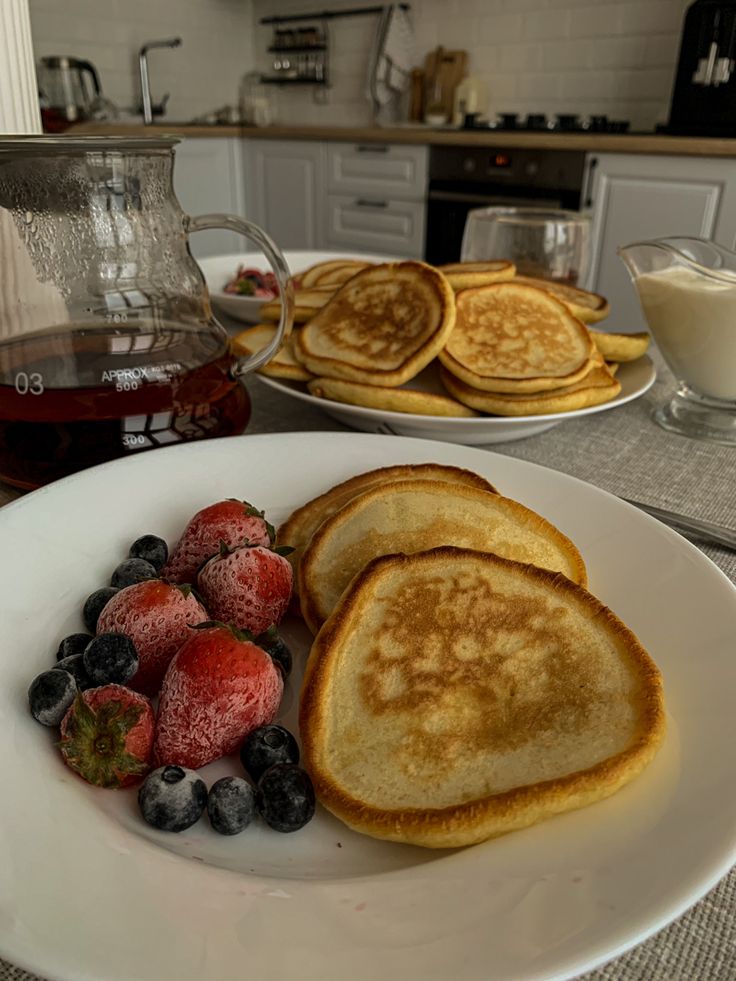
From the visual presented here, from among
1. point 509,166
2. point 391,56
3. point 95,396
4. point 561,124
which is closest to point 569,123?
point 561,124

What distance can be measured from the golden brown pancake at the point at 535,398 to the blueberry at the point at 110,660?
0.54 metres

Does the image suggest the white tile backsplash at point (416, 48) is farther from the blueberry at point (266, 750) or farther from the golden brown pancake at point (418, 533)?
the blueberry at point (266, 750)

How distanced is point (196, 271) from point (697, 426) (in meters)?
0.70

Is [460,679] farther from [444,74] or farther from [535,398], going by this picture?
[444,74]

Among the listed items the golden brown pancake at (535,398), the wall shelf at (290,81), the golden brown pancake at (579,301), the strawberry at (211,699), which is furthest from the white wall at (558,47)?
the strawberry at (211,699)

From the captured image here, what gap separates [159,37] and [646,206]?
10.9 ft

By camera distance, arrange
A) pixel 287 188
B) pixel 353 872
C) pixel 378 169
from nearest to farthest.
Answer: pixel 353 872
pixel 378 169
pixel 287 188

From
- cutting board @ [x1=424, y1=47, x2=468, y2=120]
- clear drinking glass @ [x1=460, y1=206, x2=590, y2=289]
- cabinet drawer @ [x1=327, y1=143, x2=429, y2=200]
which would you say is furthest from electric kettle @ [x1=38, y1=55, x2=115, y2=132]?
clear drinking glass @ [x1=460, y1=206, x2=590, y2=289]

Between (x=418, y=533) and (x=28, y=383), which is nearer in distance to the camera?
(x=418, y=533)

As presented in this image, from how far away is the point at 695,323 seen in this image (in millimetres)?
1012

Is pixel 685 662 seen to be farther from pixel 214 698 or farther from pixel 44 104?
pixel 44 104

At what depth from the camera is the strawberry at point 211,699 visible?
496mm

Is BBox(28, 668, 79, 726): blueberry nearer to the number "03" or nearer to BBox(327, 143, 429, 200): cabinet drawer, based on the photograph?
the number "03"

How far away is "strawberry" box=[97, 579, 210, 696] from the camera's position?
1.81ft
